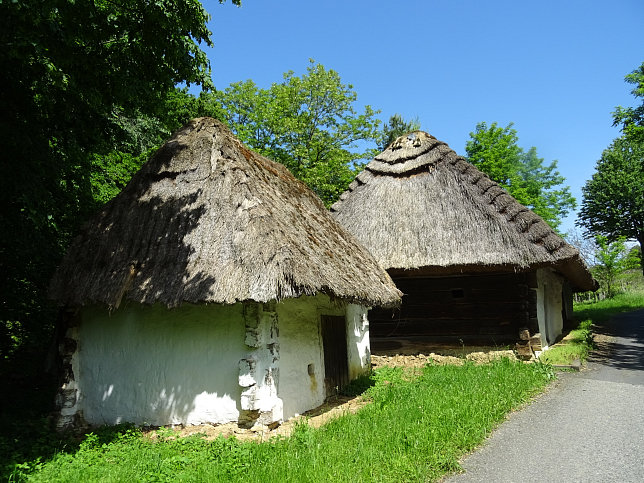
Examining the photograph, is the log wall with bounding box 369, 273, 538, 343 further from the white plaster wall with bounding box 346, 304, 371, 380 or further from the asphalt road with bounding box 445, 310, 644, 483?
the asphalt road with bounding box 445, 310, 644, 483

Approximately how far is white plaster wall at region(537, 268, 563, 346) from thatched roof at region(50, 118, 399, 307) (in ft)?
17.4

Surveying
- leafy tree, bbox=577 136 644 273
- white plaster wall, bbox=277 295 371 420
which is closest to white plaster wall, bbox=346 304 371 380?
white plaster wall, bbox=277 295 371 420

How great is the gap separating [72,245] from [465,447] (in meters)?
6.96

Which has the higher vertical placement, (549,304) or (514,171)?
(514,171)

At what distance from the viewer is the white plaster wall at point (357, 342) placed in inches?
386

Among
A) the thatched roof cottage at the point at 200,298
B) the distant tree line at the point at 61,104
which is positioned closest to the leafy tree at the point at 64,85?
the distant tree line at the point at 61,104

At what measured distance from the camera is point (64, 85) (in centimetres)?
588

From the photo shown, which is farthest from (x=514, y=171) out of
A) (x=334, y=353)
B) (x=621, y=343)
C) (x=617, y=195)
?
(x=334, y=353)

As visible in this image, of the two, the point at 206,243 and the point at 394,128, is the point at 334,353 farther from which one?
the point at 394,128

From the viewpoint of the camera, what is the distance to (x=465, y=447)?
5414 mm

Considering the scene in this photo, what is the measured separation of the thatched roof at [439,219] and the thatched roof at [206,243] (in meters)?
2.49

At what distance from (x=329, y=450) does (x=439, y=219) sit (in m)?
8.26

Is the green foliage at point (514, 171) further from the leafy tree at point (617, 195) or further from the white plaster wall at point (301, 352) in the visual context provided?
the white plaster wall at point (301, 352)

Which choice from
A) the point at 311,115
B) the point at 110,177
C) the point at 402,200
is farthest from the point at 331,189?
the point at 110,177
